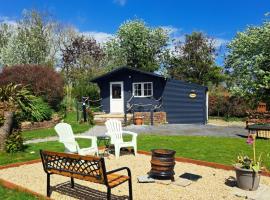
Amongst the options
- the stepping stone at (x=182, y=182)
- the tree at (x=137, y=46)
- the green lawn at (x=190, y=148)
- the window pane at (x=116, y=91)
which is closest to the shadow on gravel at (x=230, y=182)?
the stepping stone at (x=182, y=182)

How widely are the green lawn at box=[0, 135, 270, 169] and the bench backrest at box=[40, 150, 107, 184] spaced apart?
128 inches

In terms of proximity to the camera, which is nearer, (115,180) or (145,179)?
(115,180)

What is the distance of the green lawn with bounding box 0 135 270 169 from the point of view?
9.29m

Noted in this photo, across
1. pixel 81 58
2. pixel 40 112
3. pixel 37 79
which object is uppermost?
pixel 81 58

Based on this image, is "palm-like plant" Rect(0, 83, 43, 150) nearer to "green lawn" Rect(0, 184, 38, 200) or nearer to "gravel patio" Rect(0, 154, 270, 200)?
"gravel patio" Rect(0, 154, 270, 200)

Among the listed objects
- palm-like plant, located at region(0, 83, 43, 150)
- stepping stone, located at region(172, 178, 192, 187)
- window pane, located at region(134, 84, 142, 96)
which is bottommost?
stepping stone, located at region(172, 178, 192, 187)

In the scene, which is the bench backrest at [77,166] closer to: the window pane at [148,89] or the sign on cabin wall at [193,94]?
the window pane at [148,89]

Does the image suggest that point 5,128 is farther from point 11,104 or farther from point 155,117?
point 155,117

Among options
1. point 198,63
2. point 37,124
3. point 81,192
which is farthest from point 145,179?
point 198,63

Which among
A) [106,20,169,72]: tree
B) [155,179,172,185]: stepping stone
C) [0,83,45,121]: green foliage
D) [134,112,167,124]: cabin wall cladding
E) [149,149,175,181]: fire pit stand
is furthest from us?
[106,20,169,72]: tree

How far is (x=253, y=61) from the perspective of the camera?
83.6 ft

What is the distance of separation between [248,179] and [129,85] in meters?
18.1

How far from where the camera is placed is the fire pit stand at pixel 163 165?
6820 mm

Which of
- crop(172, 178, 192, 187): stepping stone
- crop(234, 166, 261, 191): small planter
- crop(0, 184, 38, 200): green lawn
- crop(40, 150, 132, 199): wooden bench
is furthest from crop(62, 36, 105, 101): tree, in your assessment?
crop(234, 166, 261, 191): small planter
